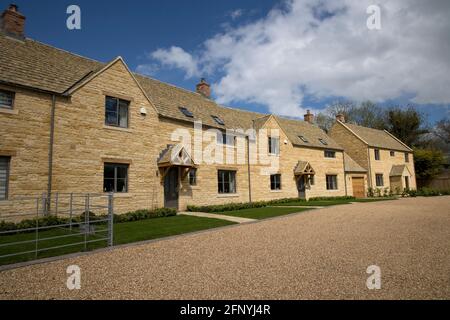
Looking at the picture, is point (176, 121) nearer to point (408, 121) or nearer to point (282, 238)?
point (282, 238)

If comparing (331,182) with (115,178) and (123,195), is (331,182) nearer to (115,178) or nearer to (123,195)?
(123,195)

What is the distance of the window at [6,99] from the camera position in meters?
11.2

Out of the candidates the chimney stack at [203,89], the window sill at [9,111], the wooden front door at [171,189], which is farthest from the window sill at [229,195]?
the window sill at [9,111]

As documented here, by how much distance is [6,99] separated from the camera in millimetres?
11328

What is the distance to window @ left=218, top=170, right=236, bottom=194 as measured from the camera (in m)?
20.4

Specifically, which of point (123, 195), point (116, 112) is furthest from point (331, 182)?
point (116, 112)

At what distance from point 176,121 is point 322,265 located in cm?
1397

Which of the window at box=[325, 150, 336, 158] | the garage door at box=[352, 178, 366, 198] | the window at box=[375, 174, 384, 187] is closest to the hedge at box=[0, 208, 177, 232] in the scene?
the window at box=[325, 150, 336, 158]

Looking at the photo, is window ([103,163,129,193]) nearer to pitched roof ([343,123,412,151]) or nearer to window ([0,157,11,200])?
window ([0,157,11,200])

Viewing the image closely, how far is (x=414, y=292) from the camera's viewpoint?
14.4ft

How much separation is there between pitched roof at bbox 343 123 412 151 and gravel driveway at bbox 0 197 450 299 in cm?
2863

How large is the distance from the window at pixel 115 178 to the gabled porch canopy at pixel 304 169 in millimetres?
16229

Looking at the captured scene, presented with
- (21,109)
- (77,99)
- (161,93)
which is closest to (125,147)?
(77,99)

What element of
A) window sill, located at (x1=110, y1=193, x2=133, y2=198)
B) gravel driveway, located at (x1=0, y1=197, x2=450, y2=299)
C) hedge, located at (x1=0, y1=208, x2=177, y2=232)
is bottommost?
gravel driveway, located at (x1=0, y1=197, x2=450, y2=299)
